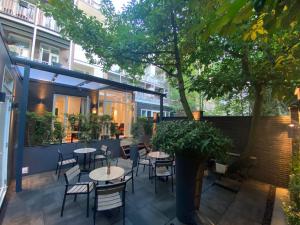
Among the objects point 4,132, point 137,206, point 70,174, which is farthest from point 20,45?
point 137,206

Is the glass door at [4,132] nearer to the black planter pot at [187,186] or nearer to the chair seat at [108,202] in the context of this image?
the chair seat at [108,202]

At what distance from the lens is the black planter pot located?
2.75 meters

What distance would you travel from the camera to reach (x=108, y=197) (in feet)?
9.79

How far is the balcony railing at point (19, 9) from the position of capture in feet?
25.1

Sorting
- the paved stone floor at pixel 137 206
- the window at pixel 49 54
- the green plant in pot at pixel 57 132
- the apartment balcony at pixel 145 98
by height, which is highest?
the window at pixel 49 54

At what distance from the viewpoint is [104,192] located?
8.74ft

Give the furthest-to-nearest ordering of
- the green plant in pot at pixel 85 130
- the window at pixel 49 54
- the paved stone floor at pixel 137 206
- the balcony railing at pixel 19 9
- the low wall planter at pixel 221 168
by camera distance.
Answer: the window at pixel 49 54
the balcony railing at pixel 19 9
the green plant in pot at pixel 85 130
the low wall planter at pixel 221 168
the paved stone floor at pixel 137 206

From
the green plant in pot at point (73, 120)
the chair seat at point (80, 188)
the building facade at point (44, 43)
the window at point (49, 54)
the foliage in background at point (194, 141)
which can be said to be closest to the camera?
the foliage in background at point (194, 141)

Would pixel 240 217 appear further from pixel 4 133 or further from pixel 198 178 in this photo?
pixel 4 133

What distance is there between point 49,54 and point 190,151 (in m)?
10.4

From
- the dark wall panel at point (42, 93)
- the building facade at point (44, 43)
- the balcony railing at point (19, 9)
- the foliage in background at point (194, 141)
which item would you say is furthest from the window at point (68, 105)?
the foliage in background at point (194, 141)

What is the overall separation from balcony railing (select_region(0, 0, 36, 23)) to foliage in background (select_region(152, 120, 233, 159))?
990cm

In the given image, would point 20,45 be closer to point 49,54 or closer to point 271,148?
point 49,54

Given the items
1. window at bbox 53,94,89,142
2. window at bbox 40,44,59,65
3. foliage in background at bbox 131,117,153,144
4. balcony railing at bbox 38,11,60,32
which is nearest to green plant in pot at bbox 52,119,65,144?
window at bbox 53,94,89,142
